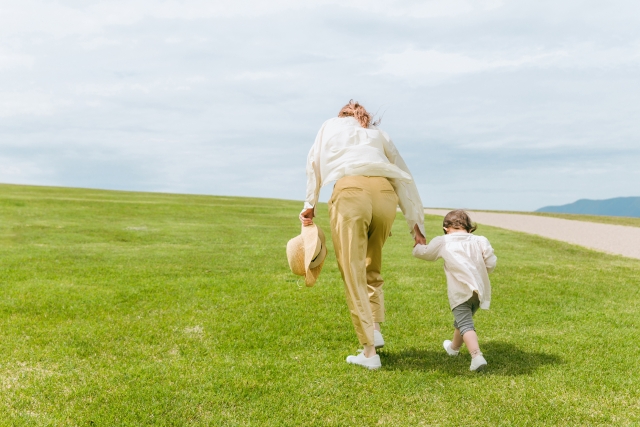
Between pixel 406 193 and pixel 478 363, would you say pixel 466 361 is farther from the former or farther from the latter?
pixel 406 193

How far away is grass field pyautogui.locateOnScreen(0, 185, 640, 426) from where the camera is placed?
4.52m

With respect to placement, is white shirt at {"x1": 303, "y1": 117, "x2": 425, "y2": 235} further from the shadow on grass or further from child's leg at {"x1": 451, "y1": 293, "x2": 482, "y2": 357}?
the shadow on grass

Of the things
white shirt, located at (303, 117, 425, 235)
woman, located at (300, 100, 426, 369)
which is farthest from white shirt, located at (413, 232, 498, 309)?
white shirt, located at (303, 117, 425, 235)

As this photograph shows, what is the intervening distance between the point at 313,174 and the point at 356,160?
503 millimetres

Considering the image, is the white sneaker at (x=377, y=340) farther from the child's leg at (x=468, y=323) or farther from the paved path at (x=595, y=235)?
the paved path at (x=595, y=235)

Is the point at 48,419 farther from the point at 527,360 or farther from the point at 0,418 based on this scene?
the point at 527,360

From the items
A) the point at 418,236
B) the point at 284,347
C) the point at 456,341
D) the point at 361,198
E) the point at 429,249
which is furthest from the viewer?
the point at 284,347

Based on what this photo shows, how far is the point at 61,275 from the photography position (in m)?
10.6

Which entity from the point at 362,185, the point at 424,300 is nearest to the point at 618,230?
the point at 424,300

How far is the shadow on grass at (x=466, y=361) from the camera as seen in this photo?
5496 mm

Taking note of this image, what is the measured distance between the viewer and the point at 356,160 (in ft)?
17.0

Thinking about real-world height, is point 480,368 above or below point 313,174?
below

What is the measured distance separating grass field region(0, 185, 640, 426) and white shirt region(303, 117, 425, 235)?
5.63ft

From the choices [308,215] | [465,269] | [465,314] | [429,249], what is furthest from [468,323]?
[308,215]
